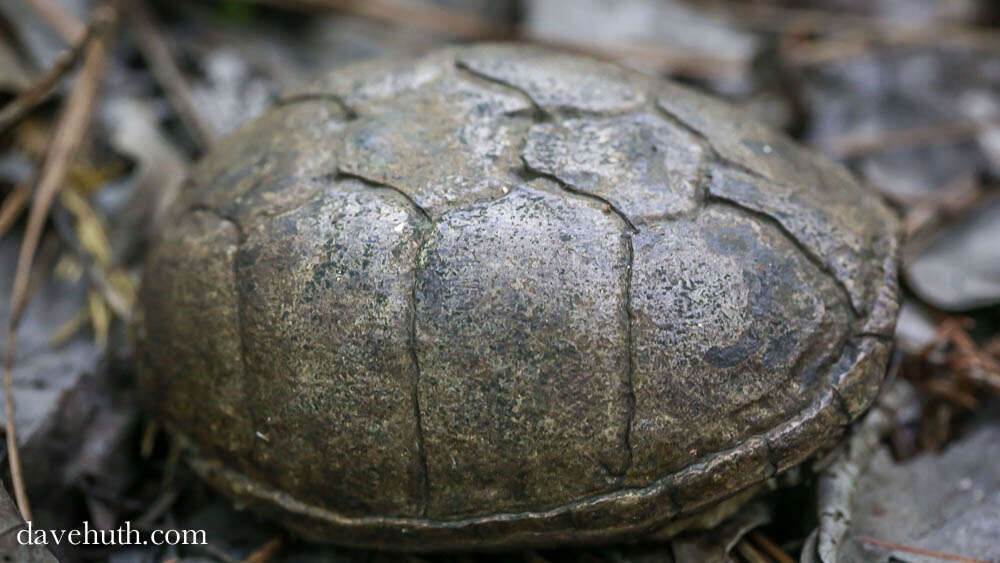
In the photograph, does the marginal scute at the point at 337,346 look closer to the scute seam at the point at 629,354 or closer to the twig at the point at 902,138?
the scute seam at the point at 629,354

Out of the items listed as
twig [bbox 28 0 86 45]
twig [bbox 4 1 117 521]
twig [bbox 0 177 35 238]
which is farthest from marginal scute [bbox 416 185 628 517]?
twig [bbox 28 0 86 45]

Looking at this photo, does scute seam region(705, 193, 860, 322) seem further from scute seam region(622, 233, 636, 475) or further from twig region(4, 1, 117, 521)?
twig region(4, 1, 117, 521)

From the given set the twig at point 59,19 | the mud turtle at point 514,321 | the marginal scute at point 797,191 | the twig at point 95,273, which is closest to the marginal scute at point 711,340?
the mud turtle at point 514,321

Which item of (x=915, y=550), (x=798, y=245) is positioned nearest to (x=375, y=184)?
(x=798, y=245)

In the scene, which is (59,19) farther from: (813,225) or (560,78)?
(813,225)

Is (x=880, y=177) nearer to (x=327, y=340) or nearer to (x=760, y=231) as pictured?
(x=760, y=231)

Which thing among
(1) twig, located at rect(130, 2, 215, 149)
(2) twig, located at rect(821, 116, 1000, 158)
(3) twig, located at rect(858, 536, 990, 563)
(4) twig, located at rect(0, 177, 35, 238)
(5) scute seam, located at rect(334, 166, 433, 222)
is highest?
(5) scute seam, located at rect(334, 166, 433, 222)
